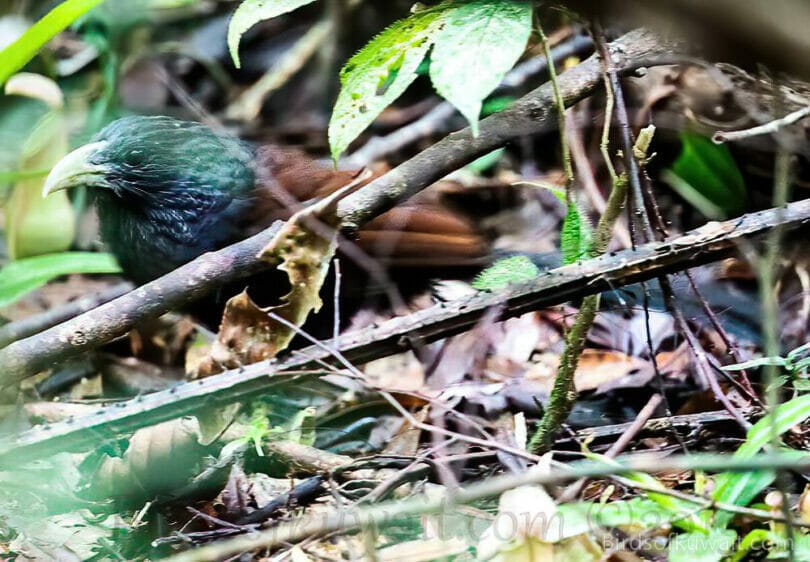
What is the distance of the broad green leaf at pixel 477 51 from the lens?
1.62m

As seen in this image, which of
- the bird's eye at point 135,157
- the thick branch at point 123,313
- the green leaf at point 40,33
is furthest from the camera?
the bird's eye at point 135,157

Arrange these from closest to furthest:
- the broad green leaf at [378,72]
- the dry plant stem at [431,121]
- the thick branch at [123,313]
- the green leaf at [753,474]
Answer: the green leaf at [753,474], the broad green leaf at [378,72], the thick branch at [123,313], the dry plant stem at [431,121]

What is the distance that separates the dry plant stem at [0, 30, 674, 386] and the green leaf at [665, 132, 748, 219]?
1.10 m

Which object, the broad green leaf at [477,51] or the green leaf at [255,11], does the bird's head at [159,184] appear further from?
the broad green leaf at [477,51]

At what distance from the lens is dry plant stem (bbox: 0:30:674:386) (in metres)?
2.21

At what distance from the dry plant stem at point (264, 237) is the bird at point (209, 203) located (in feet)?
1.79

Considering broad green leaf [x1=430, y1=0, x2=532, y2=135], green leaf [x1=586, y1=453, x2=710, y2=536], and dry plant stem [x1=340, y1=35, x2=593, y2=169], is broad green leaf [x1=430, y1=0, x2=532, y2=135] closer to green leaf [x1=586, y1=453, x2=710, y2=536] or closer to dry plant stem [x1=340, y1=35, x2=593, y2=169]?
green leaf [x1=586, y1=453, x2=710, y2=536]

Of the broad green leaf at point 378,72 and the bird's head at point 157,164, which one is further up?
the broad green leaf at point 378,72

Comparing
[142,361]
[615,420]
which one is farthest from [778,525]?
[142,361]

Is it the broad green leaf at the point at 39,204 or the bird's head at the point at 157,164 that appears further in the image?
the broad green leaf at the point at 39,204

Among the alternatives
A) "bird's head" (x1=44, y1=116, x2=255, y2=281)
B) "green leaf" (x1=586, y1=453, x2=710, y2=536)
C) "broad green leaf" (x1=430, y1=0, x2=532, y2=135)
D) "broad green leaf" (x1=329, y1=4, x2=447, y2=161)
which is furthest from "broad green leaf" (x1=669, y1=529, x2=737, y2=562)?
"bird's head" (x1=44, y1=116, x2=255, y2=281)

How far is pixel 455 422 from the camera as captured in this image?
2.45m

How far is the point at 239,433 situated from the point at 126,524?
0.45 m

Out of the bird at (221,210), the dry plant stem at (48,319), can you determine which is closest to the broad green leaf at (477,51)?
the bird at (221,210)
